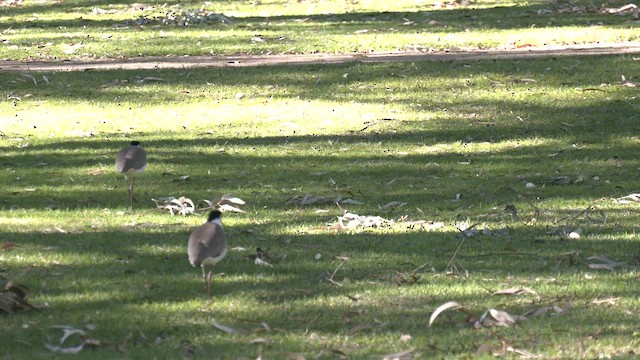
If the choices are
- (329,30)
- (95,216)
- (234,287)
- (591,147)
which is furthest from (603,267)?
(329,30)

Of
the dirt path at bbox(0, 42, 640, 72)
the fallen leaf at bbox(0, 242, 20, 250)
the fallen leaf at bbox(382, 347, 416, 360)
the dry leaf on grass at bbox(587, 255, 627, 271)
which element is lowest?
the dirt path at bbox(0, 42, 640, 72)

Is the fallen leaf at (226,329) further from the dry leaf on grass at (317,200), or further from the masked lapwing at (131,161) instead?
the dry leaf on grass at (317,200)

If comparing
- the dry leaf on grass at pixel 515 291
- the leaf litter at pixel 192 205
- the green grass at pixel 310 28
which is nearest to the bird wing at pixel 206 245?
the dry leaf on grass at pixel 515 291

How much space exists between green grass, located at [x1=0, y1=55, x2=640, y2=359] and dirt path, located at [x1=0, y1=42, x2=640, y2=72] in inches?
32.5

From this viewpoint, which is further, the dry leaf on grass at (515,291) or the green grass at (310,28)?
the green grass at (310,28)

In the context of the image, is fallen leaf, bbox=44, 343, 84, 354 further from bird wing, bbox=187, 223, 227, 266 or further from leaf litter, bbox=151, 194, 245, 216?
leaf litter, bbox=151, 194, 245, 216

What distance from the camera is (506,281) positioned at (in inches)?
398

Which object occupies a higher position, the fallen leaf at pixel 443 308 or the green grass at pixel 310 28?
the fallen leaf at pixel 443 308

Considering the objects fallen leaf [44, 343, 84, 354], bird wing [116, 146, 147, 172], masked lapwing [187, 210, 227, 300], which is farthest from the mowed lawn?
bird wing [116, 146, 147, 172]

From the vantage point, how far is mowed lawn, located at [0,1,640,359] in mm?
8859

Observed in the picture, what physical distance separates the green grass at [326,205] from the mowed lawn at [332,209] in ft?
0.11

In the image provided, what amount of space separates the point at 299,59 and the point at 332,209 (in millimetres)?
10711

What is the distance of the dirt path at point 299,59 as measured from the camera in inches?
904

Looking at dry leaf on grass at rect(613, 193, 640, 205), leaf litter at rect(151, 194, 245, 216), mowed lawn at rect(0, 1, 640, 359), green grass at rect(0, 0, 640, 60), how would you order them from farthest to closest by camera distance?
green grass at rect(0, 0, 640, 60)
dry leaf on grass at rect(613, 193, 640, 205)
leaf litter at rect(151, 194, 245, 216)
mowed lawn at rect(0, 1, 640, 359)
